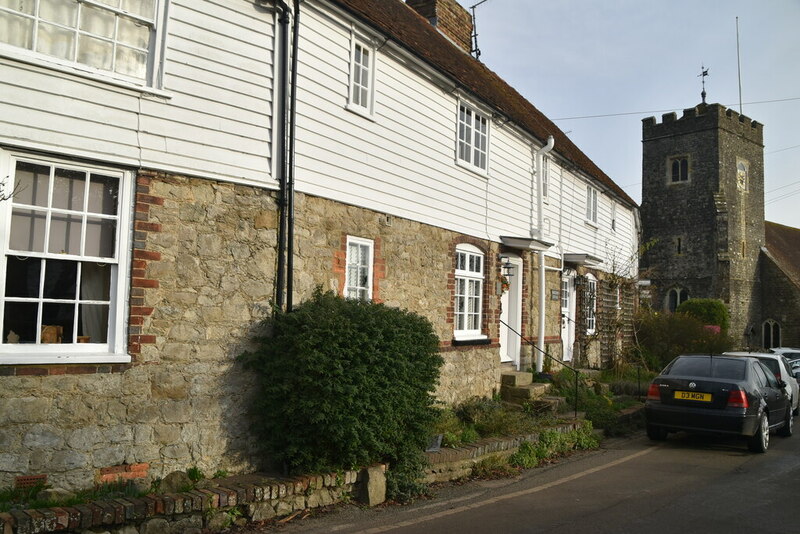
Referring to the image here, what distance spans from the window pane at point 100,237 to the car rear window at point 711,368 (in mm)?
9192

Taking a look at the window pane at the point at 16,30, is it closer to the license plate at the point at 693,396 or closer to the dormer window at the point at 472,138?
the dormer window at the point at 472,138

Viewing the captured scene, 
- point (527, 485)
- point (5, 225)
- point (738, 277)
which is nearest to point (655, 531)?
point (527, 485)

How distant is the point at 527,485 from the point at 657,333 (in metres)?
14.9

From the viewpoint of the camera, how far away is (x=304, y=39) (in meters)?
8.42

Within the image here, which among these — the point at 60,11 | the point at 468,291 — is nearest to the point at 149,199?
the point at 60,11

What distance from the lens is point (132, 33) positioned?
22.4 ft

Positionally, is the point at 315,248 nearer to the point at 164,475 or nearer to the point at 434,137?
the point at 164,475

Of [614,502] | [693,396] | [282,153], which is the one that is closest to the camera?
[614,502]

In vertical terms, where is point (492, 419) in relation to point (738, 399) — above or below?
below

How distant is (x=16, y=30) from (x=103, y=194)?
5.59 ft

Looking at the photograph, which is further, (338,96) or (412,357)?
Answer: (338,96)

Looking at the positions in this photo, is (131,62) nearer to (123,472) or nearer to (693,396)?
(123,472)

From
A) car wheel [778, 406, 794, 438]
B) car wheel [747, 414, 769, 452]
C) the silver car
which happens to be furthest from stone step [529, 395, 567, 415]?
the silver car

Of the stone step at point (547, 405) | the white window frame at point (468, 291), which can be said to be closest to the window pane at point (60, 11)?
the white window frame at point (468, 291)
